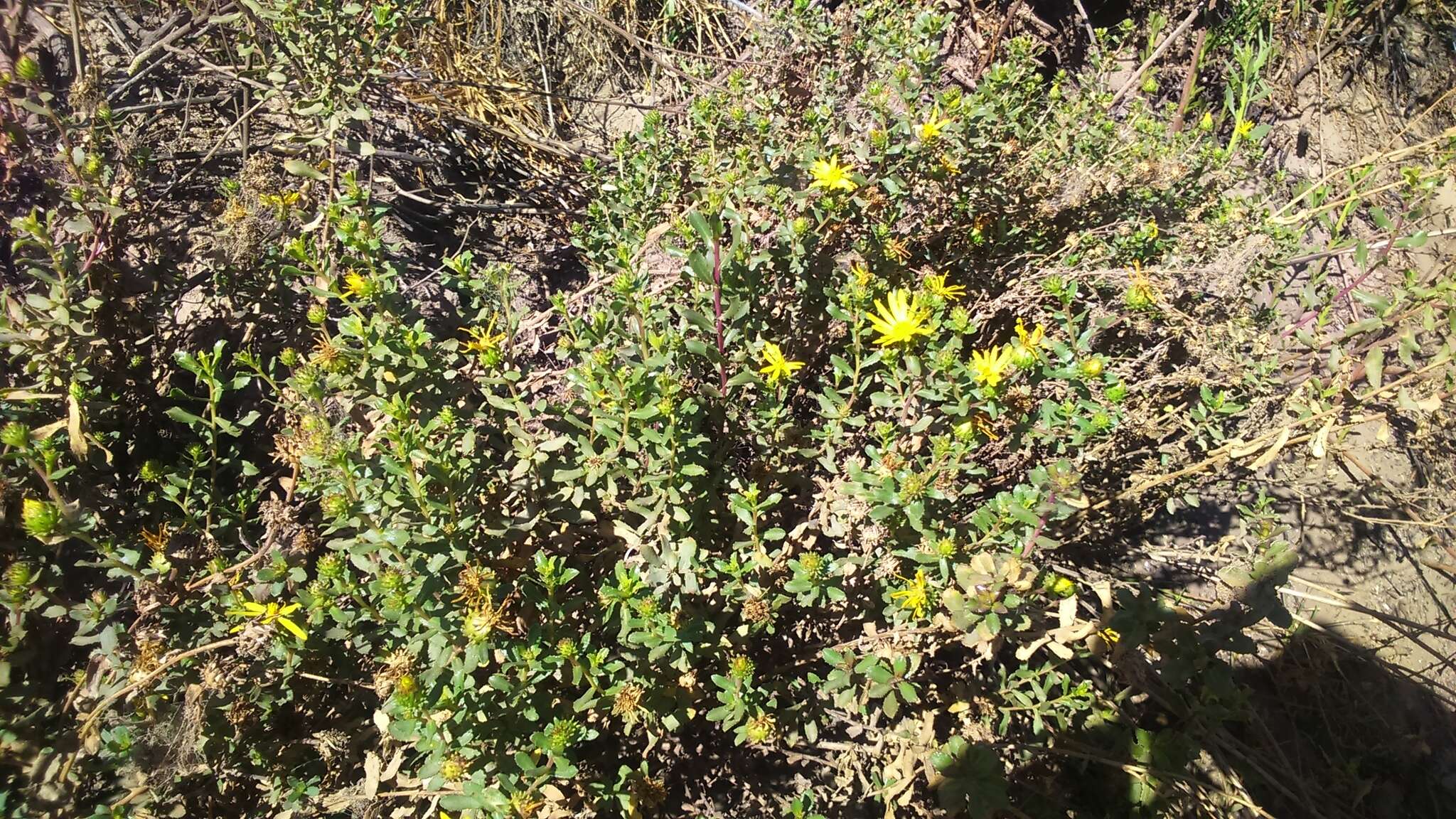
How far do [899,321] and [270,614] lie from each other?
1.54 m

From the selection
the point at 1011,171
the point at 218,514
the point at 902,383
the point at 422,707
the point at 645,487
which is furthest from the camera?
the point at 1011,171

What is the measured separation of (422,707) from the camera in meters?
1.60

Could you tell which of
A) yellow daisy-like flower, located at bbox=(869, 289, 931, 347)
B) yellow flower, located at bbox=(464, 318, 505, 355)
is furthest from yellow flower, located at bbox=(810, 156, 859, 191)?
yellow flower, located at bbox=(464, 318, 505, 355)

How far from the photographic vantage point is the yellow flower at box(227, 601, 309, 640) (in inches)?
70.3

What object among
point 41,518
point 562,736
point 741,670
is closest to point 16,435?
point 41,518

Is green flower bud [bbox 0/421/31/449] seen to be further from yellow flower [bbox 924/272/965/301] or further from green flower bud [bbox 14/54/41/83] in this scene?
yellow flower [bbox 924/272/965/301]

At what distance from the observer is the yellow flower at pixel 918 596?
1.76 meters

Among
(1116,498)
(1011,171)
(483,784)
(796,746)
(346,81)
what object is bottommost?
(796,746)

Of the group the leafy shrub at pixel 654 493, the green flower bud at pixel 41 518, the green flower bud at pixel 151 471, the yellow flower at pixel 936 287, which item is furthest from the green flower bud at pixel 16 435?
the yellow flower at pixel 936 287

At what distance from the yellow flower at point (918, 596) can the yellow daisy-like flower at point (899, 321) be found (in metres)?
0.52

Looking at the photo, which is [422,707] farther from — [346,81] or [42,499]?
[346,81]

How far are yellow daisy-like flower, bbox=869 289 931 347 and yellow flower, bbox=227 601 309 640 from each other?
1434mm

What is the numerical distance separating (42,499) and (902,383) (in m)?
1.94

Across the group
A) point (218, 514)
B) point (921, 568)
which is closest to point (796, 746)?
point (921, 568)
